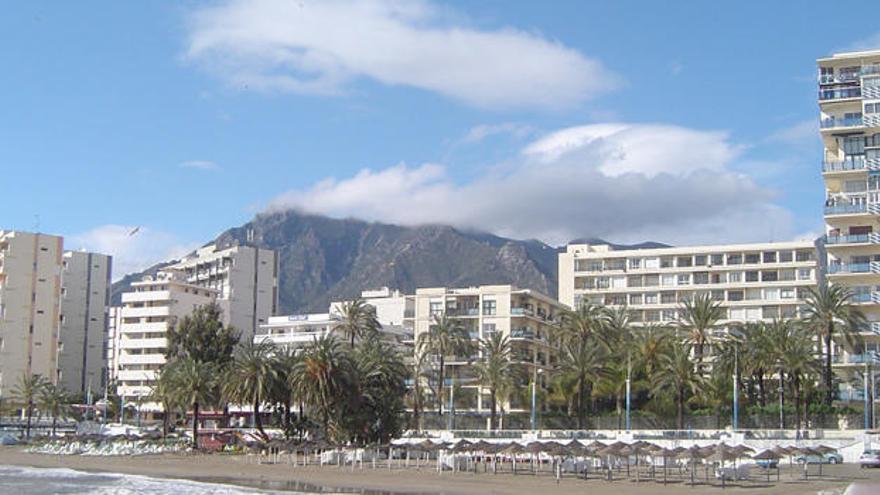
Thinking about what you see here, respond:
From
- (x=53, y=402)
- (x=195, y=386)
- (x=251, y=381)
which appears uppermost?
(x=251, y=381)

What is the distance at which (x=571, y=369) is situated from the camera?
3531 inches

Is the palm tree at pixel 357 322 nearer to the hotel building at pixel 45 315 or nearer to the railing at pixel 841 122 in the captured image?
the railing at pixel 841 122

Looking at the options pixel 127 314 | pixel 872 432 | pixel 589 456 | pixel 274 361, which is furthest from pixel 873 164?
pixel 127 314

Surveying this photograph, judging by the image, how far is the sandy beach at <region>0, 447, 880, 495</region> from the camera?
50.3 metres

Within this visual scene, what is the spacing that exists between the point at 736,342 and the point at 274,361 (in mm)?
38767

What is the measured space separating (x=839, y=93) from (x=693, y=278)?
33445 mm

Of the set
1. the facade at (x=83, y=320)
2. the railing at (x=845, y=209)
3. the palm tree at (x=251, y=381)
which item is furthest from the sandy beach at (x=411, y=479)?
the facade at (x=83, y=320)

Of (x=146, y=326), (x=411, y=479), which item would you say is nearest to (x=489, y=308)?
(x=146, y=326)

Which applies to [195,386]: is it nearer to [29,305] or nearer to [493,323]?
[493,323]

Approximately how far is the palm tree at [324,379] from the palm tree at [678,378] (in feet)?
87.0

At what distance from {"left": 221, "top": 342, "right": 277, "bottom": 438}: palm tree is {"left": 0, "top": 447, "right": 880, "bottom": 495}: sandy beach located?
721cm

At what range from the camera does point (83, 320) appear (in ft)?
509

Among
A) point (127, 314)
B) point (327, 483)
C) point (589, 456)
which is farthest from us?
point (127, 314)

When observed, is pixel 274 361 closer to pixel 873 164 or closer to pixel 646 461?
pixel 646 461
